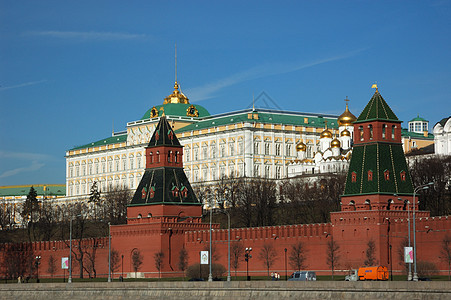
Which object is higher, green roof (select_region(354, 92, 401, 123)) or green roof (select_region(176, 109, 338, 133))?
green roof (select_region(176, 109, 338, 133))

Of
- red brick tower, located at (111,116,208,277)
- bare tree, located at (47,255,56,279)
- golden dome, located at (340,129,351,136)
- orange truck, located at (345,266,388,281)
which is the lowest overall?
orange truck, located at (345,266,388,281)

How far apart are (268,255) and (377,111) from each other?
1658 centimetres

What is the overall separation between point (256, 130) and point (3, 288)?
2893 inches

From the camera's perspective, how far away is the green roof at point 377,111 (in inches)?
3429

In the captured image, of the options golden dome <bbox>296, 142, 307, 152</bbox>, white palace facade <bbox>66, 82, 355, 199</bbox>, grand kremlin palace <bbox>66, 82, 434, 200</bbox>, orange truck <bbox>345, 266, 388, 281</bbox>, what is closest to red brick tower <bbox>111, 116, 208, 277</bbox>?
orange truck <bbox>345, 266, 388, 281</bbox>

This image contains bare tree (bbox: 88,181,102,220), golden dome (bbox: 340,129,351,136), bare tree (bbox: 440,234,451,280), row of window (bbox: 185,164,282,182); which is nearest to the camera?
bare tree (bbox: 440,234,451,280)

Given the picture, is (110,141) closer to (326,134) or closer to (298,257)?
(326,134)

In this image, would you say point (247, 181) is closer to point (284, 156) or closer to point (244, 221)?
point (284, 156)

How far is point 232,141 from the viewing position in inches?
6457

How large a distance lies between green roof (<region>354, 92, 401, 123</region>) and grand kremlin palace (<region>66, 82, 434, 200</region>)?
56576mm

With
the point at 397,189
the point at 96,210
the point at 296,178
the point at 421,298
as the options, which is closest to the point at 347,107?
the point at 296,178

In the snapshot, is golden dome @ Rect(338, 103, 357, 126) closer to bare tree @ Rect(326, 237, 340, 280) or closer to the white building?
the white building

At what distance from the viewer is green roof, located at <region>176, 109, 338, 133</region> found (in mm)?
166250

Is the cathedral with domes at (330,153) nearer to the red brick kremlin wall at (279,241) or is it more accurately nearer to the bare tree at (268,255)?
the red brick kremlin wall at (279,241)
